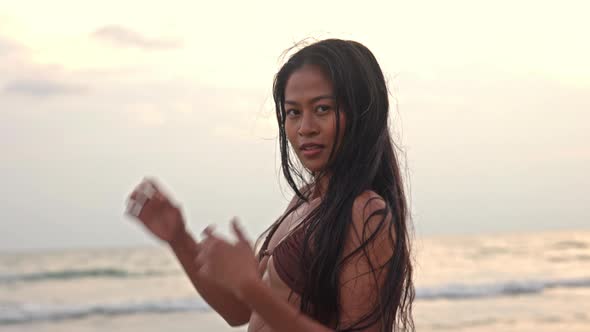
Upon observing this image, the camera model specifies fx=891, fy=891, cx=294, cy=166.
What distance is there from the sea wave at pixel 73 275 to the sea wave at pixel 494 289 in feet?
24.5

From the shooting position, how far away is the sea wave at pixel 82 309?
44.1ft

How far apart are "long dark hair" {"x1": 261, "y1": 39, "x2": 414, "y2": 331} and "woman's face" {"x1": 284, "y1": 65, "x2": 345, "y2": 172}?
0.06 feet

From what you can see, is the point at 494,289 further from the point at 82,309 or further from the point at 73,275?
the point at 73,275

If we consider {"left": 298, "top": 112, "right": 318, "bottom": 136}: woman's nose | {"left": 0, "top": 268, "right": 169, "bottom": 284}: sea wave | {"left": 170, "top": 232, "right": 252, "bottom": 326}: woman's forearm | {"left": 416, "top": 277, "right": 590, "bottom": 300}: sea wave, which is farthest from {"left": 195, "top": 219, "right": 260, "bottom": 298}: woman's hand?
{"left": 0, "top": 268, "right": 169, "bottom": 284}: sea wave

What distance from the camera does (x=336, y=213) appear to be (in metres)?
2.14

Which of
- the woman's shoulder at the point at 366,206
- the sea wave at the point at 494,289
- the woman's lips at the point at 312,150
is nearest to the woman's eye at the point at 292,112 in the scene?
the woman's lips at the point at 312,150

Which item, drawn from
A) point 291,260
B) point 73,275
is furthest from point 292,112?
point 73,275

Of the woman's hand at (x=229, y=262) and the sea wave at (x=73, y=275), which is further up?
the woman's hand at (x=229, y=262)

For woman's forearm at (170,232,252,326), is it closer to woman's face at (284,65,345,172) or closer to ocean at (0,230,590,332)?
woman's face at (284,65,345,172)

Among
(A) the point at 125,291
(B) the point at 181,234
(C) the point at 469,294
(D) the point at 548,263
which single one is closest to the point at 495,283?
(C) the point at 469,294

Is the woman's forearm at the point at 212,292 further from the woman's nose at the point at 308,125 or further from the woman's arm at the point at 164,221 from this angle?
the woman's nose at the point at 308,125

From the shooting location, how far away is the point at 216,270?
1.77 m

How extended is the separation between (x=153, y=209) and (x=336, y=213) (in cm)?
50

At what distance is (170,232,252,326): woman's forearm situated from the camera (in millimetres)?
2461
